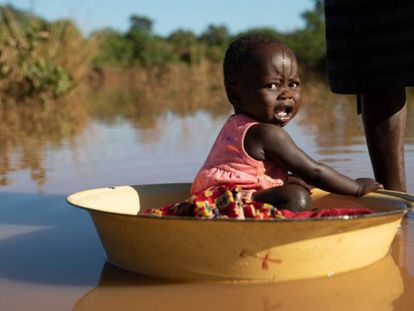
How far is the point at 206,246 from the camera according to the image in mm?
1814

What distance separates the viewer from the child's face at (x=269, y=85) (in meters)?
2.22

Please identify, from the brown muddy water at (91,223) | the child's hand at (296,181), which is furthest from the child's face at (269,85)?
the brown muddy water at (91,223)

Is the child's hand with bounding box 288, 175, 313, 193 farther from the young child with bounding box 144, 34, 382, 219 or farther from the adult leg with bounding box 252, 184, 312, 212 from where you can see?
the adult leg with bounding box 252, 184, 312, 212

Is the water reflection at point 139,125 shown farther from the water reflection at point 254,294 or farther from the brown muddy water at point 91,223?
the water reflection at point 254,294

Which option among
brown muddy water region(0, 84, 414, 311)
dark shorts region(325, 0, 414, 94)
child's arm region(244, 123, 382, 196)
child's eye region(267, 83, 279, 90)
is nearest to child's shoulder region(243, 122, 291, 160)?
child's arm region(244, 123, 382, 196)

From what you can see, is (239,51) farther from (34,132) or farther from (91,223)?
(34,132)

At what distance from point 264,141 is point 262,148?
0.08ft

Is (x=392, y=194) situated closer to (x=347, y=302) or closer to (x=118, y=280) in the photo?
(x=347, y=302)

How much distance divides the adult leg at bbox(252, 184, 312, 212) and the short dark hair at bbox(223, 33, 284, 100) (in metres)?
0.38

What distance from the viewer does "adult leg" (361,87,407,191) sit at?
2.79 metres

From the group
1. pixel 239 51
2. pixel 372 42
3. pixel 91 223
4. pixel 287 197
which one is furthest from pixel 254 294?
pixel 372 42

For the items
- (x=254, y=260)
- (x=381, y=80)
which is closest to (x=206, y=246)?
(x=254, y=260)

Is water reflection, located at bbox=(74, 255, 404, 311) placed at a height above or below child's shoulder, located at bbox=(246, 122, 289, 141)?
below

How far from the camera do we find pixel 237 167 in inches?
88.6
